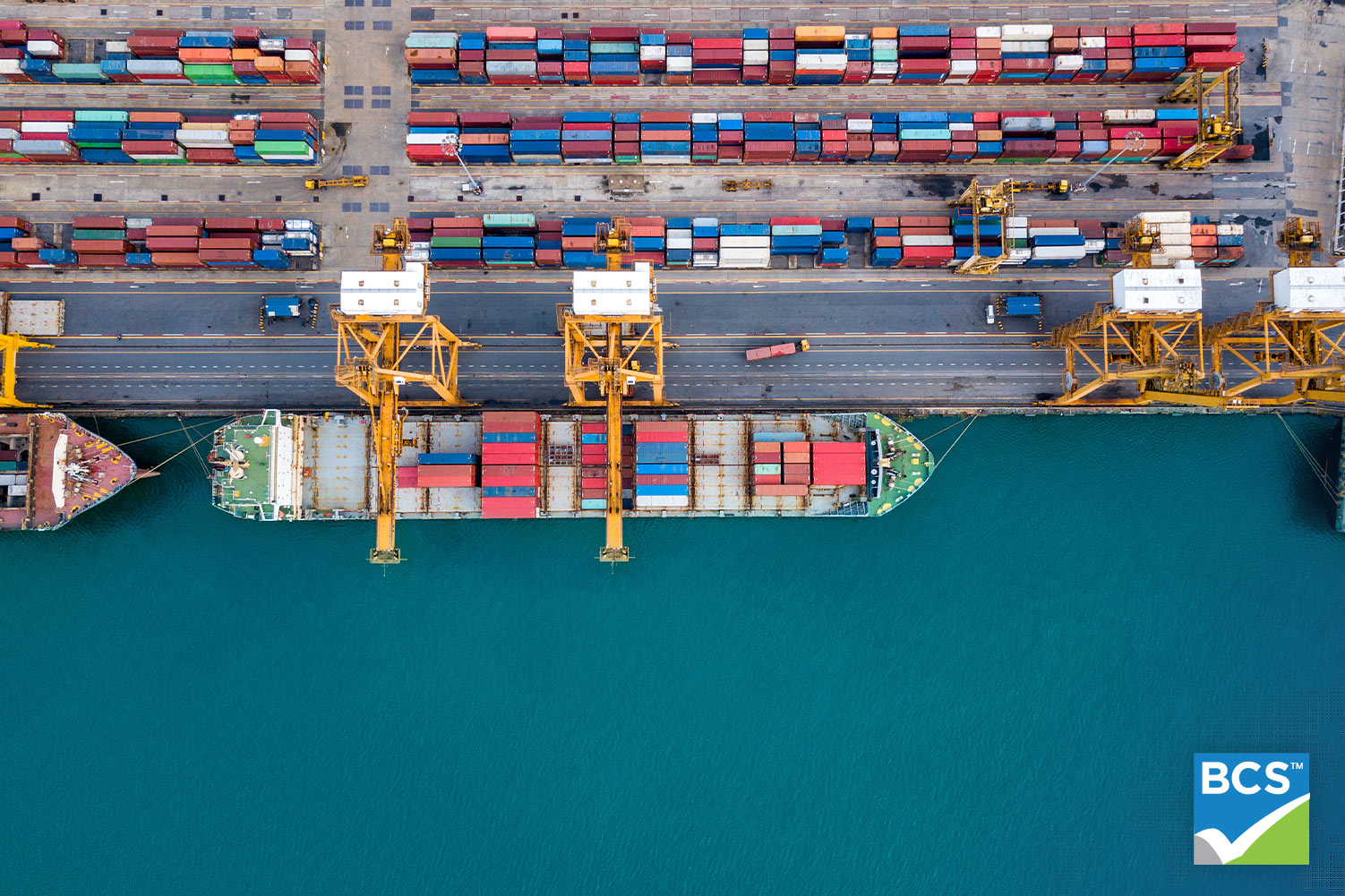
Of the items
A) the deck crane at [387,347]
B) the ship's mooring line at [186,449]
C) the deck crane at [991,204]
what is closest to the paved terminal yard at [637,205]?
the deck crane at [991,204]

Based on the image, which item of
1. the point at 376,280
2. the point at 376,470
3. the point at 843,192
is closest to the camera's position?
the point at 376,280

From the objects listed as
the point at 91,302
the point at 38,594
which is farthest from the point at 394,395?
the point at 38,594

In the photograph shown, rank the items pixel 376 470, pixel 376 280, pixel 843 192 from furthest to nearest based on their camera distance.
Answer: pixel 843 192 → pixel 376 470 → pixel 376 280

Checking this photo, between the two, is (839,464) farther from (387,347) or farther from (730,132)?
(387,347)

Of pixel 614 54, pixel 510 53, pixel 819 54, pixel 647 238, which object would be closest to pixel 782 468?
pixel 647 238

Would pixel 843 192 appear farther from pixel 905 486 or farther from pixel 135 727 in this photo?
pixel 135 727

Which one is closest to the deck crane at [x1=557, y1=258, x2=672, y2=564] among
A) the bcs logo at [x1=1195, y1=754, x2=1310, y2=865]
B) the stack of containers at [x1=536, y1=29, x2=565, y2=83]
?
the stack of containers at [x1=536, y1=29, x2=565, y2=83]
